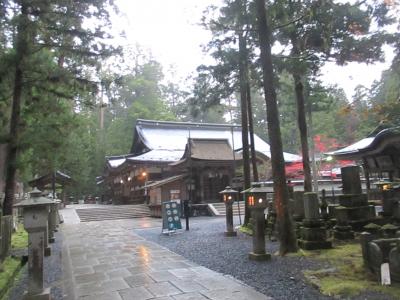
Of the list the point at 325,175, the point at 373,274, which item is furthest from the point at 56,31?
the point at 325,175

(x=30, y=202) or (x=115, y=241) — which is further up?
(x=30, y=202)

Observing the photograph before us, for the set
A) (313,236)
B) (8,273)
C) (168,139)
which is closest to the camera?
(8,273)

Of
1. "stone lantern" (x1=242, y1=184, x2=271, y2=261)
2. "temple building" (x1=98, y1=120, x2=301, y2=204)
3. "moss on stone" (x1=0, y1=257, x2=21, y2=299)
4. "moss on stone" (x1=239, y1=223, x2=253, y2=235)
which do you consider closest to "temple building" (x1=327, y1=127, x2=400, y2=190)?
"moss on stone" (x1=239, y1=223, x2=253, y2=235)

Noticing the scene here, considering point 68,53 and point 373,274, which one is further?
point 68,53

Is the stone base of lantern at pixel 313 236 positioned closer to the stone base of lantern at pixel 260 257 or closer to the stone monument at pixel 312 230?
the stone monument at pixel 312 230

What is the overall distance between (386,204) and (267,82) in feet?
17.7

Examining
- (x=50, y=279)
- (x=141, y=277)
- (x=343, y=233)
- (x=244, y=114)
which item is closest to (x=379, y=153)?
(x=244, y=114)

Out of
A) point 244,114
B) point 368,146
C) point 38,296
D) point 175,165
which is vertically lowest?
point 38,296

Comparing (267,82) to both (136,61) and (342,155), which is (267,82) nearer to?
(342,155)

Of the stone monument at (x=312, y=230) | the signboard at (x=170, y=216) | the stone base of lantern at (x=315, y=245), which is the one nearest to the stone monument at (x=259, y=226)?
the stone base of lantern at (x=315, y=245)

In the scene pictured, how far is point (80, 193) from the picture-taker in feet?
141

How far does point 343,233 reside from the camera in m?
10.0

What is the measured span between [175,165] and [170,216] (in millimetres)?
11658

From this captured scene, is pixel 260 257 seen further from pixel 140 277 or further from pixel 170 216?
pixel 170 216
